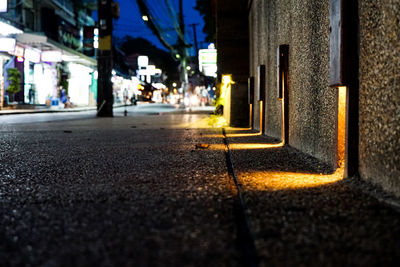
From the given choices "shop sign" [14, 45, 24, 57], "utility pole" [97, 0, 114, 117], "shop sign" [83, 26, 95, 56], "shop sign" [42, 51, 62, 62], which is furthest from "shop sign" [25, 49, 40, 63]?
"utility pole" [97, 0, 114, 117]

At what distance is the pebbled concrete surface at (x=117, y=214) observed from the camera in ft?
4.76

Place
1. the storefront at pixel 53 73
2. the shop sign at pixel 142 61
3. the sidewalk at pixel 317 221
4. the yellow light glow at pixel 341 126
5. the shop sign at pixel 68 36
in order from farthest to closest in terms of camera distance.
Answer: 1. the shop sign at pixel 142 61
2. the shop sign at pixel 68 36
3. the storefront at pixel 53 73
4. the yellow light glow at pixel 341 126
5. the sidewalk at pixel 317 221

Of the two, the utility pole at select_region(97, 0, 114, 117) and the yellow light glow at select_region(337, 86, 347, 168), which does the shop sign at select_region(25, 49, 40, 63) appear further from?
the yellow light glow at select_region(337, 86, 347, 168)

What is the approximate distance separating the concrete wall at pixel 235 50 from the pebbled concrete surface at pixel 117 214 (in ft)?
21.2

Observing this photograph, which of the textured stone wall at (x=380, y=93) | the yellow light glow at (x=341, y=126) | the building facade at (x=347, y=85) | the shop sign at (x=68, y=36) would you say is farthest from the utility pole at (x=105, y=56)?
the shop sign at (x=68, y=36)

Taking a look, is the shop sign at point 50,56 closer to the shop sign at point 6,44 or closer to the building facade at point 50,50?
the building facade at point 50,50

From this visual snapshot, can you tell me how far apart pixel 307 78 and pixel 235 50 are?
703 centimetres

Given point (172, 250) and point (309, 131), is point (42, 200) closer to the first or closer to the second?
point (172, 250)

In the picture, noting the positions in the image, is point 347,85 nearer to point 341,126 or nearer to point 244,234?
point 341,126

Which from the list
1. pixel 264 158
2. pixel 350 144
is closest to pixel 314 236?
pixel 350 144

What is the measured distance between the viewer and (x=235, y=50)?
11109 mm

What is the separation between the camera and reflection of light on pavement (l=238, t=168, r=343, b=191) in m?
2.62

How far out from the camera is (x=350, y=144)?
2746mm

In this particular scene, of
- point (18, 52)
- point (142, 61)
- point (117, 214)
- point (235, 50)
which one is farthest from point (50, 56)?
point (142, 61)
